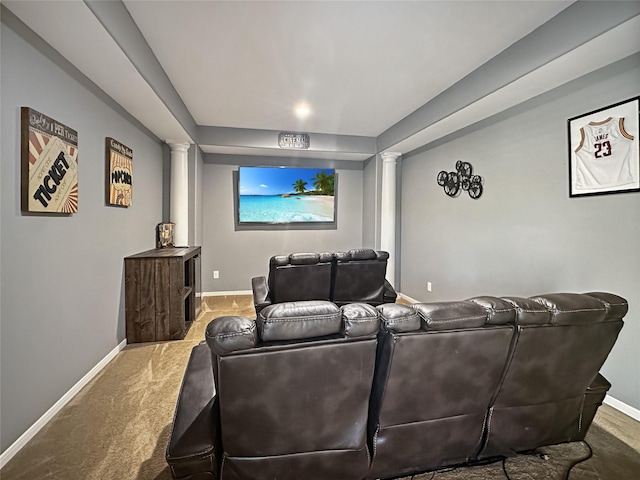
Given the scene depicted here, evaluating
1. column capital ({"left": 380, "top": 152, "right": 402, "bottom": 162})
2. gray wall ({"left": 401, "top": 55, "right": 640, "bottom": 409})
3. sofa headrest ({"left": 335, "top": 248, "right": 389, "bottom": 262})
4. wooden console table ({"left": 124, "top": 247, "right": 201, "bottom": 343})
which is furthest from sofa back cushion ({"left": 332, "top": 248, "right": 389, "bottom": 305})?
column capital ({"left": 380, "top": 152, "right": 402, "bottom": 162})

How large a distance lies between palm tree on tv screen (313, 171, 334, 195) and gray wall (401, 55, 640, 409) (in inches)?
67.1

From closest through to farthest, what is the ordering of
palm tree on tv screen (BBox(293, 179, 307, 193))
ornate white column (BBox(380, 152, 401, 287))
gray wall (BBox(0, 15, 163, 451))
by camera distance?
gray wall (BBox(0, 15, 163, 451)) < ornate white column (BBox(380, 152, 401, 287)) < palm tree on tv screen (BBox(293, 179, 307, 193))

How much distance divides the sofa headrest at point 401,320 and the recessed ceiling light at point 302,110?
294 cm

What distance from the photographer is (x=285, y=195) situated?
16.6ft

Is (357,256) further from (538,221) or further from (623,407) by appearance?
(623,407)

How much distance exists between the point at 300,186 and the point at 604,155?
3.87 metres

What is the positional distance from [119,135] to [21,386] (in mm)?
2166

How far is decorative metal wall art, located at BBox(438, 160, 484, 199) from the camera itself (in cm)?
329

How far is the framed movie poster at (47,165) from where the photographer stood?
1.64 metres

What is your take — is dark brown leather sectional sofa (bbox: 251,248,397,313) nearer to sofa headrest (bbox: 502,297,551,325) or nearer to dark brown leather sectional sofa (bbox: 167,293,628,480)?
dark brown leather sectional sofa (bbox: 167,293,628,480)

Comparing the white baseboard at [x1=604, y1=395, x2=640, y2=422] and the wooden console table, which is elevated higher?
the wooden console table

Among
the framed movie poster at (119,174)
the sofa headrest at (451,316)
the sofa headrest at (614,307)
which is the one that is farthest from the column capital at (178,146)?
the sofa headrest at (614,307)

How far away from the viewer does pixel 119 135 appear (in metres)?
2.80

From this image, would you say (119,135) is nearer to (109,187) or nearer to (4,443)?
(109,187)
